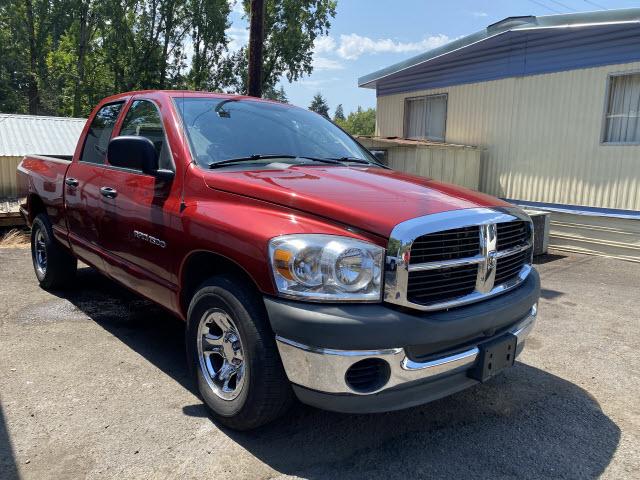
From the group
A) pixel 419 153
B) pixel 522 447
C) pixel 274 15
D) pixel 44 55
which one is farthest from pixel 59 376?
pixel 44 55

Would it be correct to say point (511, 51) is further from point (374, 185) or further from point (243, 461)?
point (243, 461)

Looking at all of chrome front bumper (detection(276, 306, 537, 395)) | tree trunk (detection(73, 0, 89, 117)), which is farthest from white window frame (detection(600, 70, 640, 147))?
tree trunk (detection(73, 0, 89, 117))

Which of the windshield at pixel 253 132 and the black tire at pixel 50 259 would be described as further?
the black tire at pixel 50 259

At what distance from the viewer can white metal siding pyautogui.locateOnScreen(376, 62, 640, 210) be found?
8915mm

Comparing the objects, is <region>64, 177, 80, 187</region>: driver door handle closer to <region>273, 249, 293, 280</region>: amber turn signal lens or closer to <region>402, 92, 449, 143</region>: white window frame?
<region>273, 249, 293, 280</region>: amber turn signal lens

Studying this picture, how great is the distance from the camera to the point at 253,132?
12.3 feet

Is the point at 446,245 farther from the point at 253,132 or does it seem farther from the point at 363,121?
the point at 363,121

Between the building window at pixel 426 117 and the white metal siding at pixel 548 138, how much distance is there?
389 mm

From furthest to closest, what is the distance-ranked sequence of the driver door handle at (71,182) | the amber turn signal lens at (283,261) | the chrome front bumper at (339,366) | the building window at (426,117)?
the building window at (426,117)
the driver door handle at (71,182)
the amber turn signal lens at (283,261)
the chrome front bumper at (339,366)

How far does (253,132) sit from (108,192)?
48.0 inches

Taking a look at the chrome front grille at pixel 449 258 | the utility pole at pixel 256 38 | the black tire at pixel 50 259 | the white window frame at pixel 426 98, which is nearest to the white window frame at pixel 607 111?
the white window frame at pixel 426 98

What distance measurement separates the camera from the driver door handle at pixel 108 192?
3897 millimetres

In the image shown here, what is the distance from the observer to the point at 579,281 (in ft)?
23.9

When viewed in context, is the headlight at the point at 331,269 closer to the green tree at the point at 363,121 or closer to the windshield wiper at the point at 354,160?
the windshield wiper at the point at 354,160
